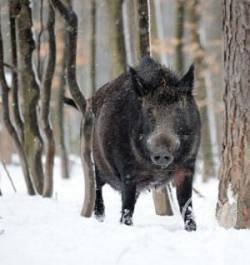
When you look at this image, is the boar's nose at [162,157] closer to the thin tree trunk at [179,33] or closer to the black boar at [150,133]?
the black boar at [150,133]

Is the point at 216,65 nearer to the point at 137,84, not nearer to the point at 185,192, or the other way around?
the point at 185,192

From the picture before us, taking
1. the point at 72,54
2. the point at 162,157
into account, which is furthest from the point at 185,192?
the point at 72,54

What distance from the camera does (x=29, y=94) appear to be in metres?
8.94

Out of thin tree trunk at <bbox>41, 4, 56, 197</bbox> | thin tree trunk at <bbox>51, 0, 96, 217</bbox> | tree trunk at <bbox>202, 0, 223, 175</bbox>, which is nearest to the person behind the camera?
thin tree trunk at <bbox>51, 0, 96, 217</bbox>

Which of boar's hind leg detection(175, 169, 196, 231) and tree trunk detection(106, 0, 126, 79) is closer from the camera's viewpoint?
boar's hind leg detection(175, 169, 196, 231)

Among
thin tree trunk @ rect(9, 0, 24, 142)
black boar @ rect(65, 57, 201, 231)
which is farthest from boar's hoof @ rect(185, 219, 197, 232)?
thin tree trunk @ rect(9, 0, 24, 142)

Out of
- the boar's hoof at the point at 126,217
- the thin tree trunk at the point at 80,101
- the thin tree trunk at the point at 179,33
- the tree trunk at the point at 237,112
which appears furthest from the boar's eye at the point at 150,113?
the thin tree trunk at the point at 179,33

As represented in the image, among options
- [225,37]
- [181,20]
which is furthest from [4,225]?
[181,20]

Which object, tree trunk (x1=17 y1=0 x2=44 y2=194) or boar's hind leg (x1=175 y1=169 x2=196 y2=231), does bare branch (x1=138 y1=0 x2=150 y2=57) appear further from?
boar's hind leg (x1=175 y1=169 x2=196 y2=231)

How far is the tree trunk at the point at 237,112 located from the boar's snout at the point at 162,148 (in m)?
0.55

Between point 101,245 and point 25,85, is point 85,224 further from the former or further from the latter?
point 25,85

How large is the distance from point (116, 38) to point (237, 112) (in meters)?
5.30

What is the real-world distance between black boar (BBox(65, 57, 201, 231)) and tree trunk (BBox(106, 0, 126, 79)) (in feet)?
10.4

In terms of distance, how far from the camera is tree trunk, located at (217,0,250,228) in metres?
5.44
